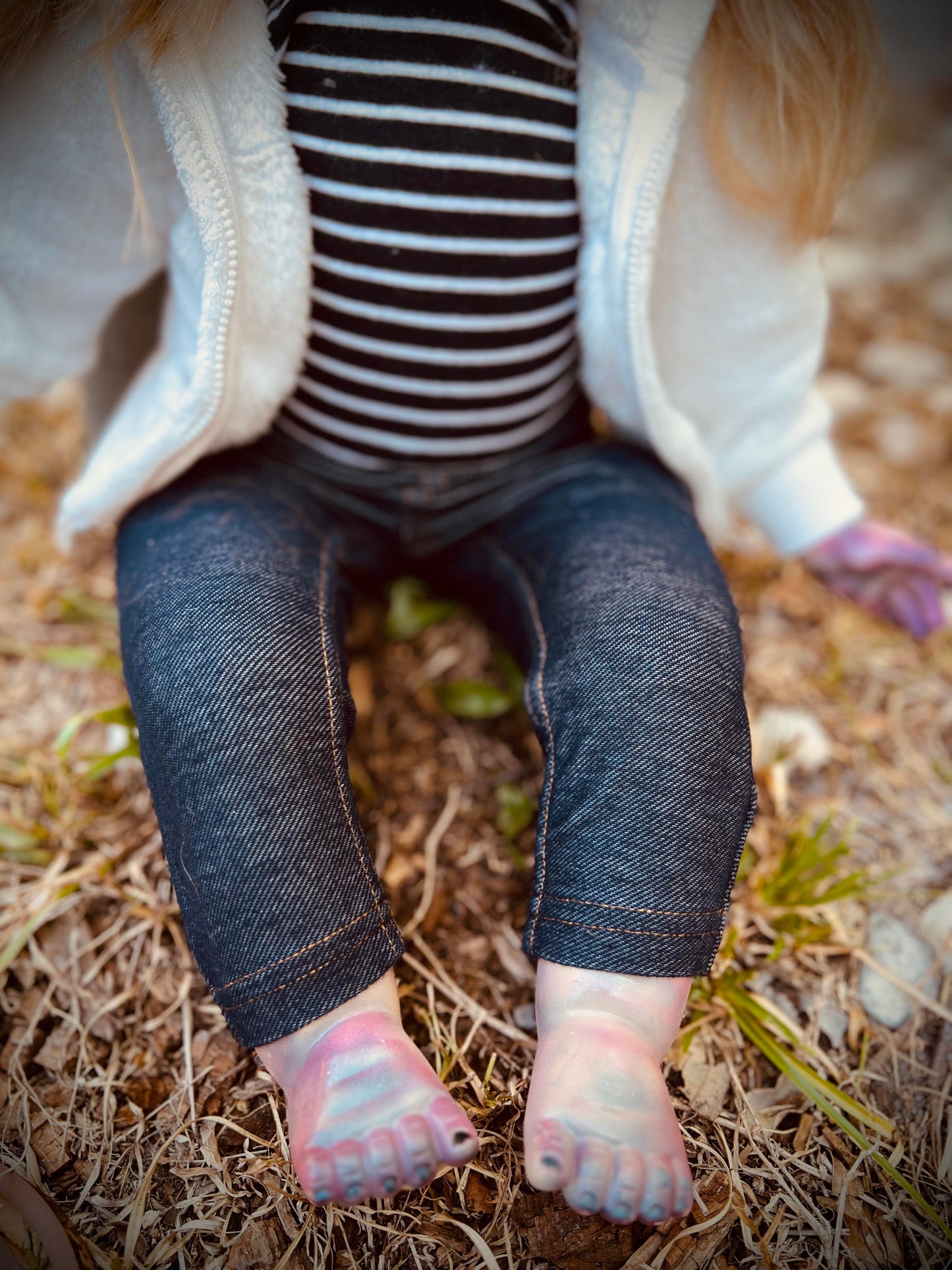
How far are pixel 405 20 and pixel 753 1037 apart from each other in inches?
41.7

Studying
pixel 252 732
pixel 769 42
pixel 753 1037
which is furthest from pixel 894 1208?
pixel 769 42

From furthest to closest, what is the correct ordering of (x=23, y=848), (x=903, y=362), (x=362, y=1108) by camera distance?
(x=903, y=362), (x=23, y=848), (x=362, y=1108)

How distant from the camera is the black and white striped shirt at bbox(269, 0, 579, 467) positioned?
2.66 ft

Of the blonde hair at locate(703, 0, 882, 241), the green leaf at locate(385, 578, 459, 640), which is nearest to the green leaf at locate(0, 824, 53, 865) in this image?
the green leaf at locate(385, 578, 459, 640)

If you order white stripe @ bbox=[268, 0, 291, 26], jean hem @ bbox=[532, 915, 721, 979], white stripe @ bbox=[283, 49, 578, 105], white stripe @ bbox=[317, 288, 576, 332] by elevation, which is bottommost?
jean hem @ bbox=[532, 915, 721, 979]

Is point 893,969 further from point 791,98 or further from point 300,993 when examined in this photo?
point 791,98

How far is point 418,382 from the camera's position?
967 millimetres

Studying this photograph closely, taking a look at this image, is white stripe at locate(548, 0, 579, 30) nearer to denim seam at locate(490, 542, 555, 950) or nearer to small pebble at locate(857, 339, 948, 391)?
denim seam at locate(490, 542, 555, 950)

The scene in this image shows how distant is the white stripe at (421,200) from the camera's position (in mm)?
846

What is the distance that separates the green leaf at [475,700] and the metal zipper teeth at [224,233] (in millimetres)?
476

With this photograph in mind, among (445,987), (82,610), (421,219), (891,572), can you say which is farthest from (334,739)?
(891,572)

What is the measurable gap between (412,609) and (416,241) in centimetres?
52

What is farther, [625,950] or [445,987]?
A: [445,987]

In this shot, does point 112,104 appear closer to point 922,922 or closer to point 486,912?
point 486,912
